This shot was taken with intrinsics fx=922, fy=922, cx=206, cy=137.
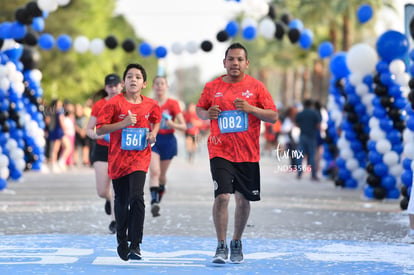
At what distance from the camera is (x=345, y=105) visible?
19.4 metres

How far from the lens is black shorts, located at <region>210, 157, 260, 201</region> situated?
8.20m

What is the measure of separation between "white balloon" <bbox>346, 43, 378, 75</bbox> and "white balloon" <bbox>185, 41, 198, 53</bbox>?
11453 mm

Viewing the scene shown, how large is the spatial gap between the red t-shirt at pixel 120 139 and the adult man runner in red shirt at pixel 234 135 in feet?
1.76

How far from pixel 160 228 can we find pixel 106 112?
3.20m

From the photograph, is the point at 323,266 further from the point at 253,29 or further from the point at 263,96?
the point at 253,29

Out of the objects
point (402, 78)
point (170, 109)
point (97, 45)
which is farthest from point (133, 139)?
point (97, 45)

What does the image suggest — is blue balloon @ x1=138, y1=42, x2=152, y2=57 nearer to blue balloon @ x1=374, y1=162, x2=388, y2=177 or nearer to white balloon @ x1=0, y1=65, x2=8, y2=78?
white balloon @ x1=0, y1=65, x2=8, y2=78

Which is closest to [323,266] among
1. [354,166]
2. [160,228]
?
[160,228]

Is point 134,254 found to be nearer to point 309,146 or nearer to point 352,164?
point 352,164

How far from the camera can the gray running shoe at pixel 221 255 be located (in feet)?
26.6

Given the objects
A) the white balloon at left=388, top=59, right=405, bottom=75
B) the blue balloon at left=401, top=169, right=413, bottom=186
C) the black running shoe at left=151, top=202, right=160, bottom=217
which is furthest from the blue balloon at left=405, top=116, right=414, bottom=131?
the black running shoe at left=151, top=202, right=160, bottom=217

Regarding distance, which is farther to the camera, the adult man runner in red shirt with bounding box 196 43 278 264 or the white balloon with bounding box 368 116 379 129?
the white balloon with bounding box 368 116 379 129

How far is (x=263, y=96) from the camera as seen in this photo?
8375 millimetres

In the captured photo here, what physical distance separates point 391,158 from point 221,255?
9.01 metres
